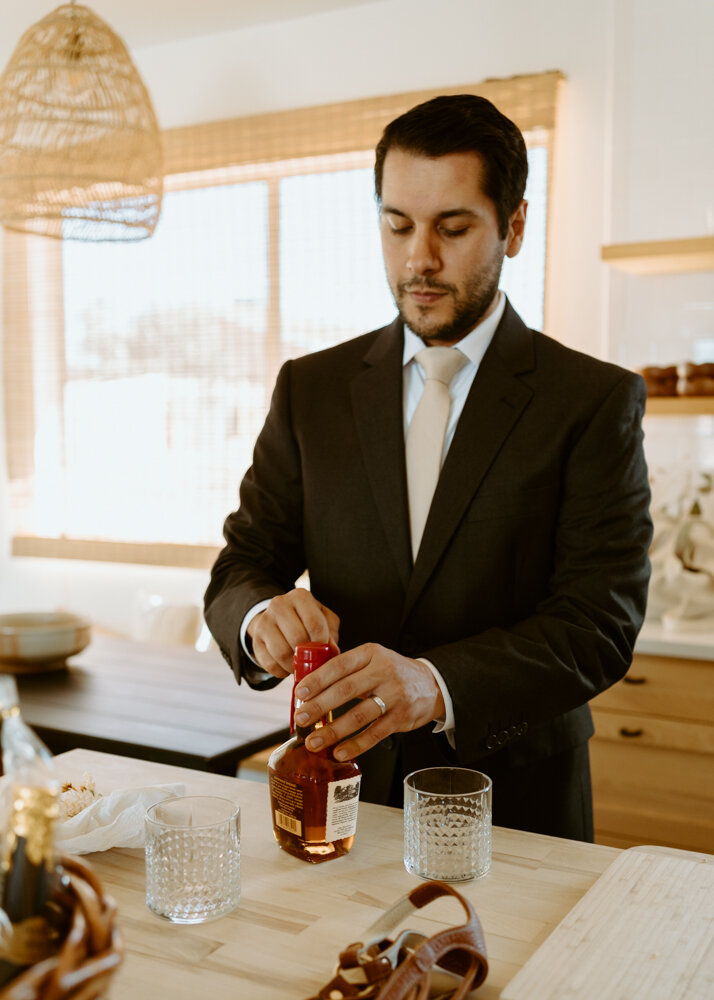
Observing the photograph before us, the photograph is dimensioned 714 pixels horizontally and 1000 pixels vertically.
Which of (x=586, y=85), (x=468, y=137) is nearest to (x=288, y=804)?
(x=468, y=137)

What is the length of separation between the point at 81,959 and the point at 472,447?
3.34 feet

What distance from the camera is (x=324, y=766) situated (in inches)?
38.8

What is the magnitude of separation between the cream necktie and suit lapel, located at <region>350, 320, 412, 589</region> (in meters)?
0.03

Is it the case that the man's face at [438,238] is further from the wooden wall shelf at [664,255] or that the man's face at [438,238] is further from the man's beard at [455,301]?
the wooden wall shelf at [664,255]

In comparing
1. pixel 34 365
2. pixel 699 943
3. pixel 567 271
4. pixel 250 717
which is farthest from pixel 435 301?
pixel 34 365

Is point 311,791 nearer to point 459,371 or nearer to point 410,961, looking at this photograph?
point 410,961

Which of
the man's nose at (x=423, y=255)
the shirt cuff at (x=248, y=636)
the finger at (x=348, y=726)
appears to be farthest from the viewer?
the man's nose at (x=423, y=255)

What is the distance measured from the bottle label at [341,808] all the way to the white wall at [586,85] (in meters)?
2.57

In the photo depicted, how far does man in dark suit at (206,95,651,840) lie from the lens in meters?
1.35

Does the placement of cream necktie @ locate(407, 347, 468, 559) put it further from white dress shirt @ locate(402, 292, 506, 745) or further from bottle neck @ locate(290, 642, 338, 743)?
bottle neck @ locate(290, 642, 338, 743)

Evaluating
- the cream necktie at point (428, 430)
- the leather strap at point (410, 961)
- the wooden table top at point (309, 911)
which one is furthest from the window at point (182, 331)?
the leather strap at point (410, 961)

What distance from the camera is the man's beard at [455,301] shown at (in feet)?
4.73

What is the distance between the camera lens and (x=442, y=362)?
152 cm

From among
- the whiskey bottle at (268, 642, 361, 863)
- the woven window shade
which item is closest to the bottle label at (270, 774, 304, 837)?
the whiskey bottle at (268, 642, 361, 863)
